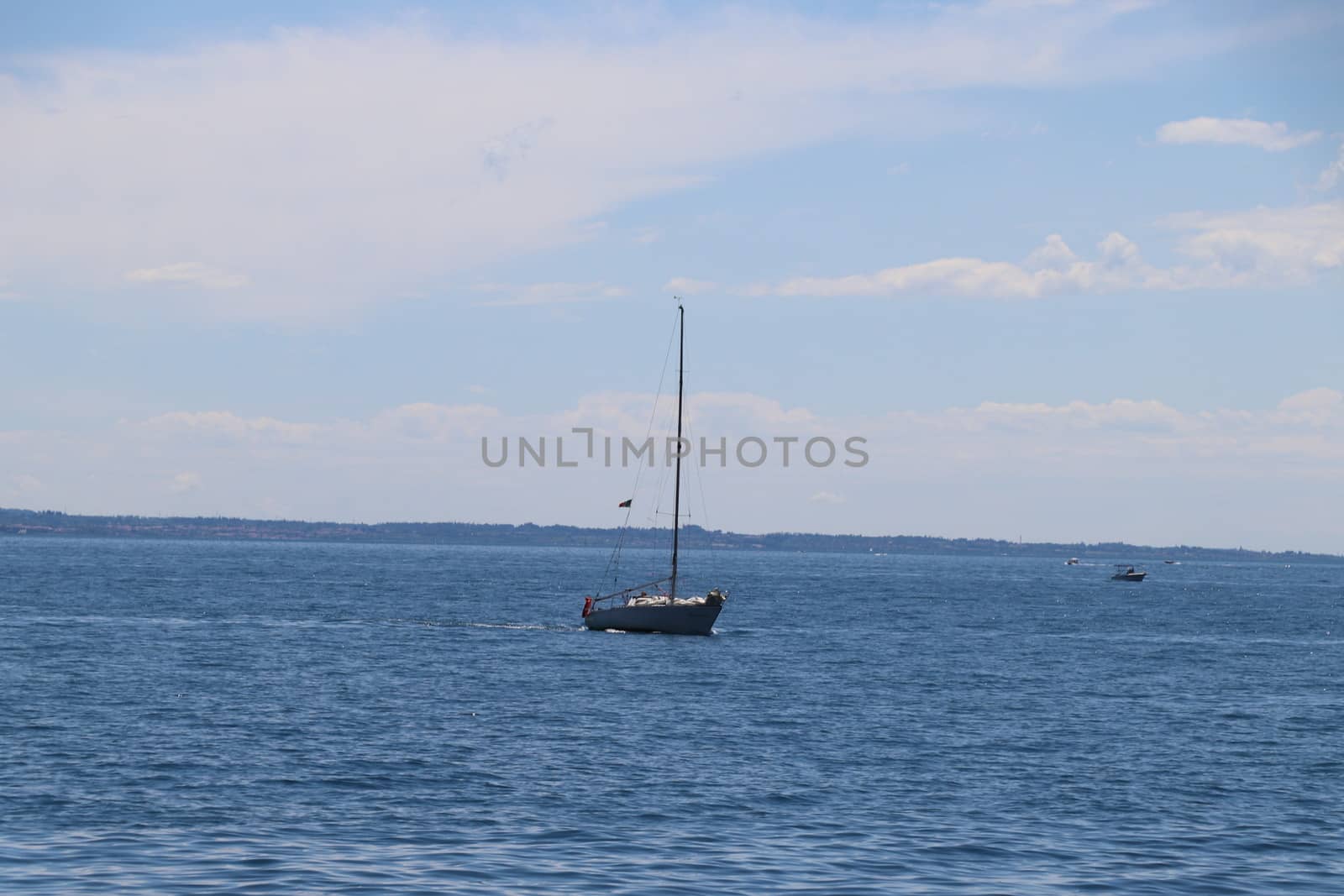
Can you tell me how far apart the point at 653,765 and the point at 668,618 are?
45.0 m

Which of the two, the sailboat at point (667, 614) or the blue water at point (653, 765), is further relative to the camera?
the sailboat at point (667, 614)

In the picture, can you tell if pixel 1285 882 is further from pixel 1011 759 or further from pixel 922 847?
pixel 1011 759

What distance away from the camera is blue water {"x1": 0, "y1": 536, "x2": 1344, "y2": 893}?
2756 cm

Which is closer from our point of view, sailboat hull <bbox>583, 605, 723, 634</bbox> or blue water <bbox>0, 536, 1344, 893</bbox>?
blue water <bbox>0, 536, 1344, 893</bbox>

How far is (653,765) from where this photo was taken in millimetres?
39406

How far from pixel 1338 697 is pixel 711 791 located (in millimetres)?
37990

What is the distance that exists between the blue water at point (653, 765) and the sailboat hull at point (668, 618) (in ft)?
4.93

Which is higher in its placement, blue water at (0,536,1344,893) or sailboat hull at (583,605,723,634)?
sailboat hull at (583,605,723,634)

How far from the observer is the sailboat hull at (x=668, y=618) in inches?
3302

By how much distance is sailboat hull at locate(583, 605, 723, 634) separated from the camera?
8388 centimetres

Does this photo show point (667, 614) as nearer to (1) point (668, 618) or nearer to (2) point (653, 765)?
(1) point (668, 618)

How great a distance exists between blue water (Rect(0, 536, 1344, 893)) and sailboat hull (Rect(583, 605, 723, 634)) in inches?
59.2

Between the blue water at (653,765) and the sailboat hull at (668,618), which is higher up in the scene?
the sailboat hull at (668,618)

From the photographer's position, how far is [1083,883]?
2678 cm
